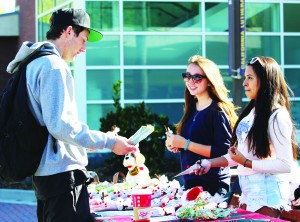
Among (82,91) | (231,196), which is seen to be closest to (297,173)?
(231,196)

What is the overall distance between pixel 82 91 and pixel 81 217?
1177cm

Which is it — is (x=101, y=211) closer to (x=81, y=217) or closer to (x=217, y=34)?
(x=81, y=217)

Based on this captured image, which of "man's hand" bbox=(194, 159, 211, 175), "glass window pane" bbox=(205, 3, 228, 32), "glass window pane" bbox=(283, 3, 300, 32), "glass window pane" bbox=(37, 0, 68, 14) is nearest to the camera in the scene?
"man's hand" bbox=(194, 159, 211, 175)

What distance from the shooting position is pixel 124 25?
1558 centimetres

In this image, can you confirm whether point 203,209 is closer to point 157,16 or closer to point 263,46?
point 157,16

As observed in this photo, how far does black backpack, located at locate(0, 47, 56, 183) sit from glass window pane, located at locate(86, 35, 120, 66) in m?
11.9

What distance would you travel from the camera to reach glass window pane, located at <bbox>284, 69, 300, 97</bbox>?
16359mm

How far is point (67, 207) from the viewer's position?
12.0 feet

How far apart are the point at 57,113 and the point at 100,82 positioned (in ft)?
39.8

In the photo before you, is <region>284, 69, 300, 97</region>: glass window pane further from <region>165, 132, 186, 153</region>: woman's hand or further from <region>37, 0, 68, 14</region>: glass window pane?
<region>165, 132, 186, 153</region>: woman's hand

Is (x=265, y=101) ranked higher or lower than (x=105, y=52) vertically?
lower

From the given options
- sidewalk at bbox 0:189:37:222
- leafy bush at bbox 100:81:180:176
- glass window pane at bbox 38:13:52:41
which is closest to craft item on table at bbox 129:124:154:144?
sidewalk at bbox 0:189:37:222

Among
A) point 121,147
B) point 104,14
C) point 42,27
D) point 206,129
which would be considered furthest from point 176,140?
point 42,27

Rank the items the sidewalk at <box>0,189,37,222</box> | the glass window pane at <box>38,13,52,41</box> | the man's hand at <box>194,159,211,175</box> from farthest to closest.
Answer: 1. the glass window pane at <box>38,13,52,41</box>
2. the sidewalk at <box>0,189,37,222</box>
3. the man's hand at <box>194,159,211,175</box>
